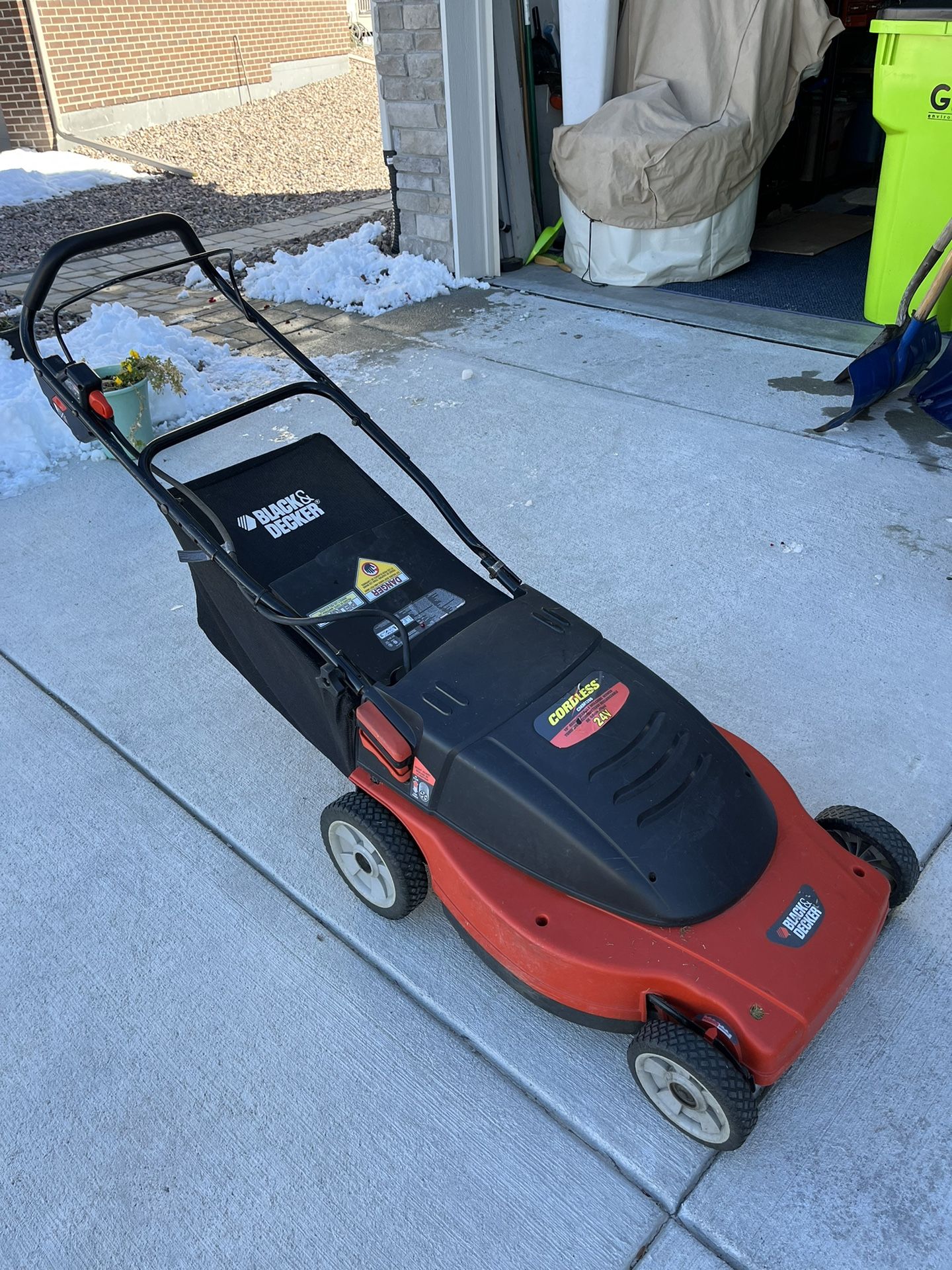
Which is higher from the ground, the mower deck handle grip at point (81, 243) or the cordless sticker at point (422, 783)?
the mower deck handle grip at point (81, 243)

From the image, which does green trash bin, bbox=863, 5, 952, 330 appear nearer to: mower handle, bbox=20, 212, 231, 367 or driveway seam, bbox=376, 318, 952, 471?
driveway seam, bbox=376, 318, 952, 471

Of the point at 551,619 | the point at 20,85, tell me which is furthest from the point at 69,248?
the point at 20,85

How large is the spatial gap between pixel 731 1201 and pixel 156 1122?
94 centimetres

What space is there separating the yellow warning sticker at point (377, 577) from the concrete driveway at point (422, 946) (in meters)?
0.52

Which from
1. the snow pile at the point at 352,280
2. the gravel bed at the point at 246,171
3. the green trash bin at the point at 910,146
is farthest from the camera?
the gravel bed at the point at 246,171

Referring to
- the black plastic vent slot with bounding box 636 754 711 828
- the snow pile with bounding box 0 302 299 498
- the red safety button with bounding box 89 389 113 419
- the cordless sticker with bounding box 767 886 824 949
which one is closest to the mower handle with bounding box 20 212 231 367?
the red safety button with bounding box 89 389 113 419

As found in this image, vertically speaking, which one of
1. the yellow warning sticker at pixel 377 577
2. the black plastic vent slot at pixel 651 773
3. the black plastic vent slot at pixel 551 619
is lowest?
the black plastic vent slot at pixel 651 773

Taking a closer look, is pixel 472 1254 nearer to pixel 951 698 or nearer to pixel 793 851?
pixel 793 851

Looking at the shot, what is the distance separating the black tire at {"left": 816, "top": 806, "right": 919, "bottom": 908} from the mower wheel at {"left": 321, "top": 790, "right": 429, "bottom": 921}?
795 millimetres

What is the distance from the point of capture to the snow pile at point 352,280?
5.50 metres

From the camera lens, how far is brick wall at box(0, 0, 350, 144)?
31.7 ft

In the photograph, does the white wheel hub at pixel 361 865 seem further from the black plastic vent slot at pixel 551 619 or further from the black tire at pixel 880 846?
the black tire at pixel 880 846

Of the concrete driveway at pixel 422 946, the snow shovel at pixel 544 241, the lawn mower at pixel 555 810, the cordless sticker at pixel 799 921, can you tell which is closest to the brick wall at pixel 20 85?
the snow shovel at pixel 544 241

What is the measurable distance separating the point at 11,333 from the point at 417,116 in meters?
2.81
